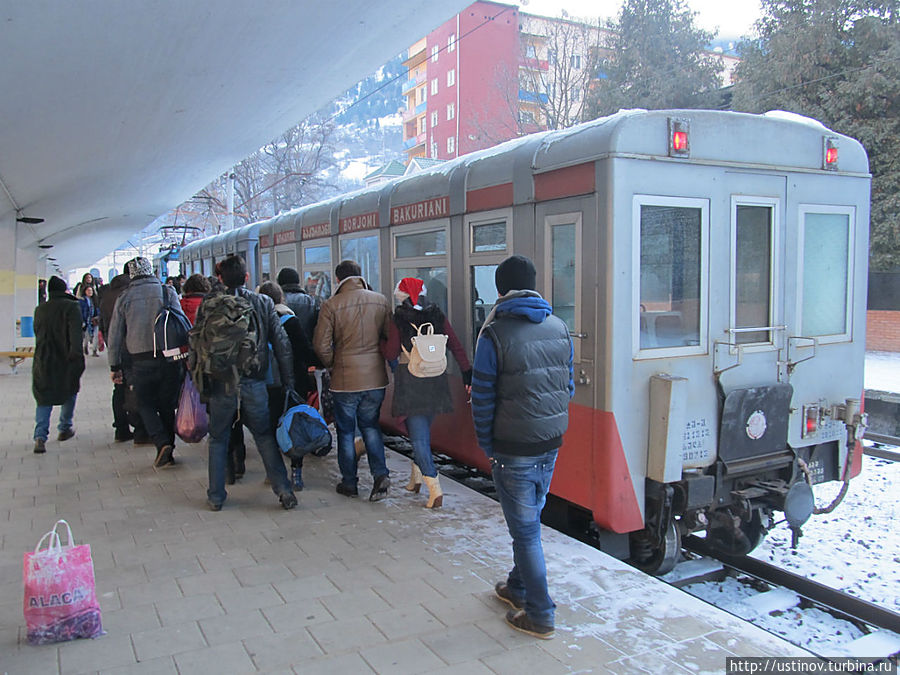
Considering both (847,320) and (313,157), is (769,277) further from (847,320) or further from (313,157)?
(313,157)

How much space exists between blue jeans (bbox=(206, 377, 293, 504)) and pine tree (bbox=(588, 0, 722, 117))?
882 inches

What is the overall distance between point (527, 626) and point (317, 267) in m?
6.49

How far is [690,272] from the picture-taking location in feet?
15.0

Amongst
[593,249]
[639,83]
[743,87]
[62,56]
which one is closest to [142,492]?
[62,56]

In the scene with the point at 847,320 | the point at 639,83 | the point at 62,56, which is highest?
the point at 639,83

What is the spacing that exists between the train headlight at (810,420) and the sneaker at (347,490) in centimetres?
324

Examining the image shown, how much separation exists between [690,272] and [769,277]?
661 mm

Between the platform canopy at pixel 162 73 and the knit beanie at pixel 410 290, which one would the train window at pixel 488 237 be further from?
the platform canopy at pixel 162 73

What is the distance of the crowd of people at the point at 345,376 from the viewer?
11.5ft

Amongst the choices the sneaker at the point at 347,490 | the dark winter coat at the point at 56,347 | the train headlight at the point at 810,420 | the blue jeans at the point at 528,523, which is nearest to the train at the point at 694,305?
the train headlight at the point at 810,420

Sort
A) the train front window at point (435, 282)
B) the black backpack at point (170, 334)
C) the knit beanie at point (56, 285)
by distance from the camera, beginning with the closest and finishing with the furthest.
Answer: the train front window at point (435, 282)
the black backpack at point (170, 334)
the knit beanie at point (56, 285)

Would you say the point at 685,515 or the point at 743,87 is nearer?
the point at 685,515

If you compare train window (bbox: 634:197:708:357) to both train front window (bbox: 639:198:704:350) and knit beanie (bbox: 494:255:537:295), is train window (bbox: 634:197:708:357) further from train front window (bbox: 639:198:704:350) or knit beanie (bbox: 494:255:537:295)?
knit beanie (bbox: 494:255:537:295)

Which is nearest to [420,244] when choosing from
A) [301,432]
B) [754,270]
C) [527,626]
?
[301,432]
